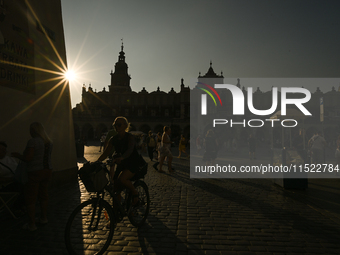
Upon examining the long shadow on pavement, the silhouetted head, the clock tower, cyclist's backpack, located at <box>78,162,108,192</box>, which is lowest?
the long shadow on pavement

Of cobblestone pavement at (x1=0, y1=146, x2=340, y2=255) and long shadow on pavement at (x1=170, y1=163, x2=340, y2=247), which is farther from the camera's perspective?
long shadow on pavement at (x1=170, y1=163, x2=340, y2=247)

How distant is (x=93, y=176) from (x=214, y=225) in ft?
7.39

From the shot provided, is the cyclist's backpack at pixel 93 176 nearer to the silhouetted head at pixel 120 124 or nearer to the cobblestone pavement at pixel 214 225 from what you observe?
the silhouetted head at pixel 120 124

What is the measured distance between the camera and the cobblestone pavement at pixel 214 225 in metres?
3.50

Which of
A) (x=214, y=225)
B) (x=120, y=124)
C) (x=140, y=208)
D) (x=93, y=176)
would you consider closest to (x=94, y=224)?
(x=93, y=176)

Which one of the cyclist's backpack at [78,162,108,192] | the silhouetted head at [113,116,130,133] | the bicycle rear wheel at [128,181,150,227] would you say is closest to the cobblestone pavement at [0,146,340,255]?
the bicycle rear wheel at [128,181,150,227]

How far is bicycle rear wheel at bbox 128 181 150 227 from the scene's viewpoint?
4141 millimetres

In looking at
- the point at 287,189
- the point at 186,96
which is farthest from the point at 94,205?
the point at 186,96

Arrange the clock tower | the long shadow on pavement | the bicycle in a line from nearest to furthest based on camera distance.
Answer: the bicycle, the long shadow on pavement, the clock tower

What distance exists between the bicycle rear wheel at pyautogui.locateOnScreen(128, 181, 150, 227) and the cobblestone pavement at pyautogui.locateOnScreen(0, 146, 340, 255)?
14 centimetres

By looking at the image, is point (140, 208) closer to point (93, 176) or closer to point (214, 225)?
point (214, 225)

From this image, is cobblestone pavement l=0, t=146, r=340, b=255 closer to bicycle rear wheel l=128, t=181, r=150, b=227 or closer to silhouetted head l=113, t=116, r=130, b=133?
bicycle rear wheel l=128, t=181, r=150, b=227

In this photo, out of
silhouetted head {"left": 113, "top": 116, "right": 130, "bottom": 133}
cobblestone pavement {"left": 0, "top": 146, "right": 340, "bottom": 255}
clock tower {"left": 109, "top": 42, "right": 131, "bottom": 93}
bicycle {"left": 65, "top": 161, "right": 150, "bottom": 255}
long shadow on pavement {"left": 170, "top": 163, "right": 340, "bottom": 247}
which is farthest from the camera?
clock tower {"left": 109, "top": 42, "right": 131, "bottom": 93}

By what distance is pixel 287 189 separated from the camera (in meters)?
7.58
